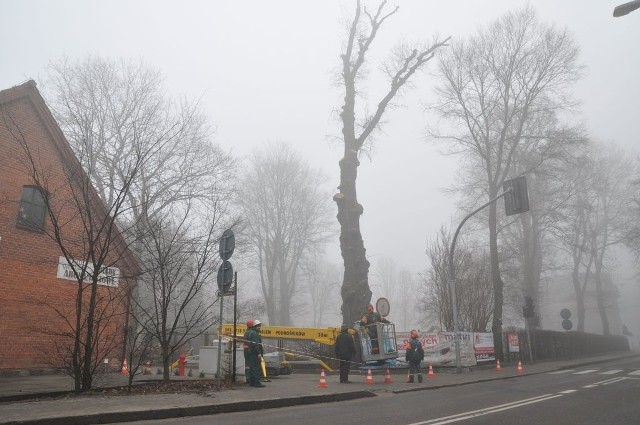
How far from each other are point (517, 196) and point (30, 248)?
632 inches

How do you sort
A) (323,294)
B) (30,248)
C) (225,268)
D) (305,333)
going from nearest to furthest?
(225,268)
(30,248)
(305,333)
(323,294)

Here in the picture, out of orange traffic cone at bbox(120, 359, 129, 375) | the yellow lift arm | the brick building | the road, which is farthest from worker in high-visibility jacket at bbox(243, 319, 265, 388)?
the yellow lift arm

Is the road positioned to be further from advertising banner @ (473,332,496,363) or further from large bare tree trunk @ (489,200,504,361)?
large bare tree trunk @ (489,200,504,361)

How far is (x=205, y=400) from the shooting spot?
8211mm

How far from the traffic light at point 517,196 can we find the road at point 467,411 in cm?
644

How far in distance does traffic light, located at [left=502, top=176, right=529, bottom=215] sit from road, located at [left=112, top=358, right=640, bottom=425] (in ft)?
21.1

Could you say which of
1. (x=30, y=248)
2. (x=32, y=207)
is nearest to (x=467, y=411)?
(x=30, y=248)

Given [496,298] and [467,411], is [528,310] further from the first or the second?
[467,411]

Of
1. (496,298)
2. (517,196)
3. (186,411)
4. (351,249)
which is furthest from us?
(496,298)

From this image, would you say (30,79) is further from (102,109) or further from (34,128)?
(102,109)

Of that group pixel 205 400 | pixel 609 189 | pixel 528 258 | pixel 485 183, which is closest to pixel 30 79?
pixel 205 400

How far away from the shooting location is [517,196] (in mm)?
15961

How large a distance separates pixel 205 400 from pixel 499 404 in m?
5.40

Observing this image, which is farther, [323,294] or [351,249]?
[323,294]
